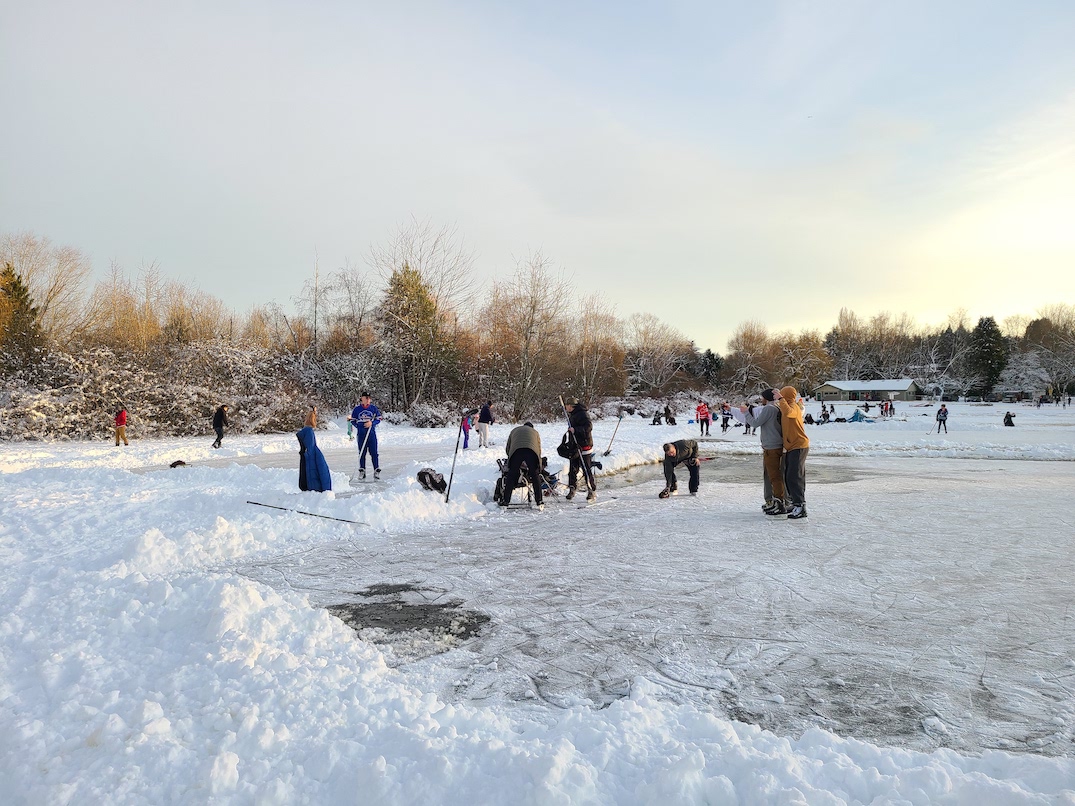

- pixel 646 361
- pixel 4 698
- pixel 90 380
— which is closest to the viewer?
pixel 4 698

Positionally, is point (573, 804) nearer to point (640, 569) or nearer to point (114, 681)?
point (114, 681)

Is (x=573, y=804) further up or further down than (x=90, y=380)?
further down

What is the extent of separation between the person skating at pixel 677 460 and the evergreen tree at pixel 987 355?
83732 mm

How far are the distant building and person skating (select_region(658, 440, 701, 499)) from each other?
3109 inches

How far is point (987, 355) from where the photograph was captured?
77.4 metres

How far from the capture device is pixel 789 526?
8.55 meters

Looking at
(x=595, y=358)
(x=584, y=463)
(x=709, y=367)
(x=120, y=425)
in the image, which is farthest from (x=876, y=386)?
(x=120, y=425)

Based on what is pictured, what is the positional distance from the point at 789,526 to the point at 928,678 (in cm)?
485

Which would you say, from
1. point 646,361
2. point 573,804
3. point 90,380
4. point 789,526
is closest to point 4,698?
point 573,804

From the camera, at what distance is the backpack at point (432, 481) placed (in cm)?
1041

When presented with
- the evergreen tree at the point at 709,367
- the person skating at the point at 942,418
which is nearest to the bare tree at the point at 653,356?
the evergreen tree at the point at 709,367

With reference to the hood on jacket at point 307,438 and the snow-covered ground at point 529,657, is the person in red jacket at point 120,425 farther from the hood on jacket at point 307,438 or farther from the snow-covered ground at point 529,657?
the hood on jacket at point 307,438

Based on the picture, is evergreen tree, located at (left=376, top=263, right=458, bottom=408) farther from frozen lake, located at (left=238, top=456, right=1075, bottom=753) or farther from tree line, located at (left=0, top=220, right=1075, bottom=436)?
frozen lake, located at (left=238, top=456, right=1075, bottom=753)

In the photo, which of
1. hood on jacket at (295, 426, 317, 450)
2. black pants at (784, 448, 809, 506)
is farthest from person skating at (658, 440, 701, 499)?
hood on jacket at (295, 426, 317, 450)
